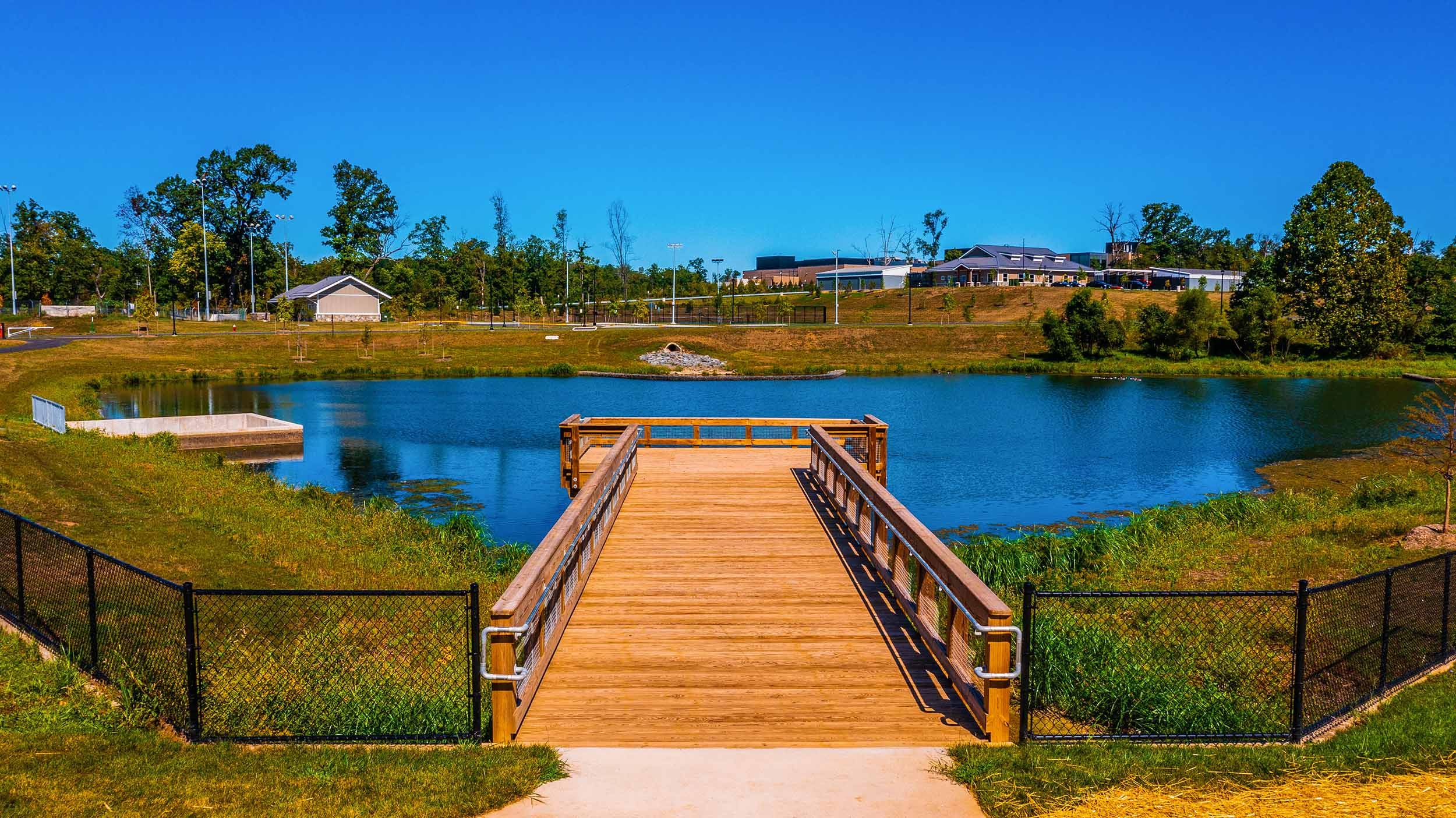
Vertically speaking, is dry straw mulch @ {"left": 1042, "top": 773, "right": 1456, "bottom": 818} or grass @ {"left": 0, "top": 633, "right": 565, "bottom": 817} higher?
dry straw mulch @ {"left": 1042, "top": 773, "right": 1456, "bottom": 818}

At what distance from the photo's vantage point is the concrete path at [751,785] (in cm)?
626

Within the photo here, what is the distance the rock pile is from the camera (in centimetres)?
7356

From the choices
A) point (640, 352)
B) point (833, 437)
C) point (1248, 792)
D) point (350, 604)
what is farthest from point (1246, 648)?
point (640, 352)

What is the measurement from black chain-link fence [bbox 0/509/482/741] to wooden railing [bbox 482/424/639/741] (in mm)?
194

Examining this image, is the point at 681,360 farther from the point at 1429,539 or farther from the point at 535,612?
the point at 535,612

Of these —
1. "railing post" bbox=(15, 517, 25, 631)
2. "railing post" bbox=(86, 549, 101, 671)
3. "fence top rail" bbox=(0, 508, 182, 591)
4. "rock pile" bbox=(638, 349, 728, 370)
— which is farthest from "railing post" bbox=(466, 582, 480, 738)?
"rock pile" bbox=(638, 349, 728, 370)

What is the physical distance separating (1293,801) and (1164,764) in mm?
818

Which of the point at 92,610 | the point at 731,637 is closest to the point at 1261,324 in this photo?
the point at 731,637

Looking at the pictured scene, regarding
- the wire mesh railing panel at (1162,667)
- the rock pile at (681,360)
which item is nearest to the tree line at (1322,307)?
the rock pile at (681,360)

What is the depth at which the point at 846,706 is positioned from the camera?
8.12 metres

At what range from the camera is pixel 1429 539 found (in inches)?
705

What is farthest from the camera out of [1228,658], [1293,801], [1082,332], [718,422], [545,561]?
[1082,332]

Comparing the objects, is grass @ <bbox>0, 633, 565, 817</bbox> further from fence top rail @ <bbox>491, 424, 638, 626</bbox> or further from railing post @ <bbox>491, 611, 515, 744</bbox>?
fence top rail @ <bbox>491, 424, 638, 626</bbox>

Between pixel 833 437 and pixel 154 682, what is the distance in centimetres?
1311
